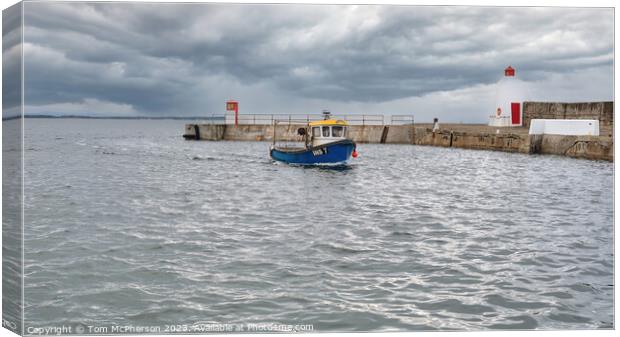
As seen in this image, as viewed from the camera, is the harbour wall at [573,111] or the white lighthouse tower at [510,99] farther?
the white lighthouse tower at [510,99]

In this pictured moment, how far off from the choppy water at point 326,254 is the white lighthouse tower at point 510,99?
23358 mm

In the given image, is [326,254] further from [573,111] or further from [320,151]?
[573,111]

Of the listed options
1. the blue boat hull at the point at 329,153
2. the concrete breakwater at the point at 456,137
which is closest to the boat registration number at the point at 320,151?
the blue boat hull at the point at 329,153

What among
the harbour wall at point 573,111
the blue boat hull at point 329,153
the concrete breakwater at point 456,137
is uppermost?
the harbour wall at point 573,111

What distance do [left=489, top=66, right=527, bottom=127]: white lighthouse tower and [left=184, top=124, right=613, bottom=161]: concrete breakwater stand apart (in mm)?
1712

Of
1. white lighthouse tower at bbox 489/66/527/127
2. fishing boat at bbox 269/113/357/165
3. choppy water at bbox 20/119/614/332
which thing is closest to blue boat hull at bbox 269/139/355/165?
fishing boat at bbox 269/113/357/165

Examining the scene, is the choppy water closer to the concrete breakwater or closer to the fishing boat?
the fishing boat

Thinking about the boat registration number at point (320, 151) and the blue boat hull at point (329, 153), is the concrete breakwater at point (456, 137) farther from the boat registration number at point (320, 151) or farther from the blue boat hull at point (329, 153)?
the boat registration number at point (320, 151)

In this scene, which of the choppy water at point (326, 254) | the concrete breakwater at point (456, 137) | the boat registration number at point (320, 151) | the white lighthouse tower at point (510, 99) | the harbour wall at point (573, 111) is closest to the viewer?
the choppy water at point (326, 254)

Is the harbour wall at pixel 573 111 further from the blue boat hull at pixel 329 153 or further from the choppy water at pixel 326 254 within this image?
the blue boat hull at pixel 329 153

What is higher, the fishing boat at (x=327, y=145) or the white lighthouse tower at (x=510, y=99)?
the white lighthouse tower at (x=510, y=99)

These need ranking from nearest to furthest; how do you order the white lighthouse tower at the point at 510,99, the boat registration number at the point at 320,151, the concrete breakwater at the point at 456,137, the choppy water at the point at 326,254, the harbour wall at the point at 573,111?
the choppy water at the point at 326,254, the boat registration number at the point at 320,151, the concrete breakwater at the point at 456,137, the harbour wall at the point at 573,111, the white lighthouse tower at the point at 510,99

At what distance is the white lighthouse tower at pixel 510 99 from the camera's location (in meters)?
47.9

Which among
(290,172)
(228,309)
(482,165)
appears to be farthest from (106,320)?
(482,165)
